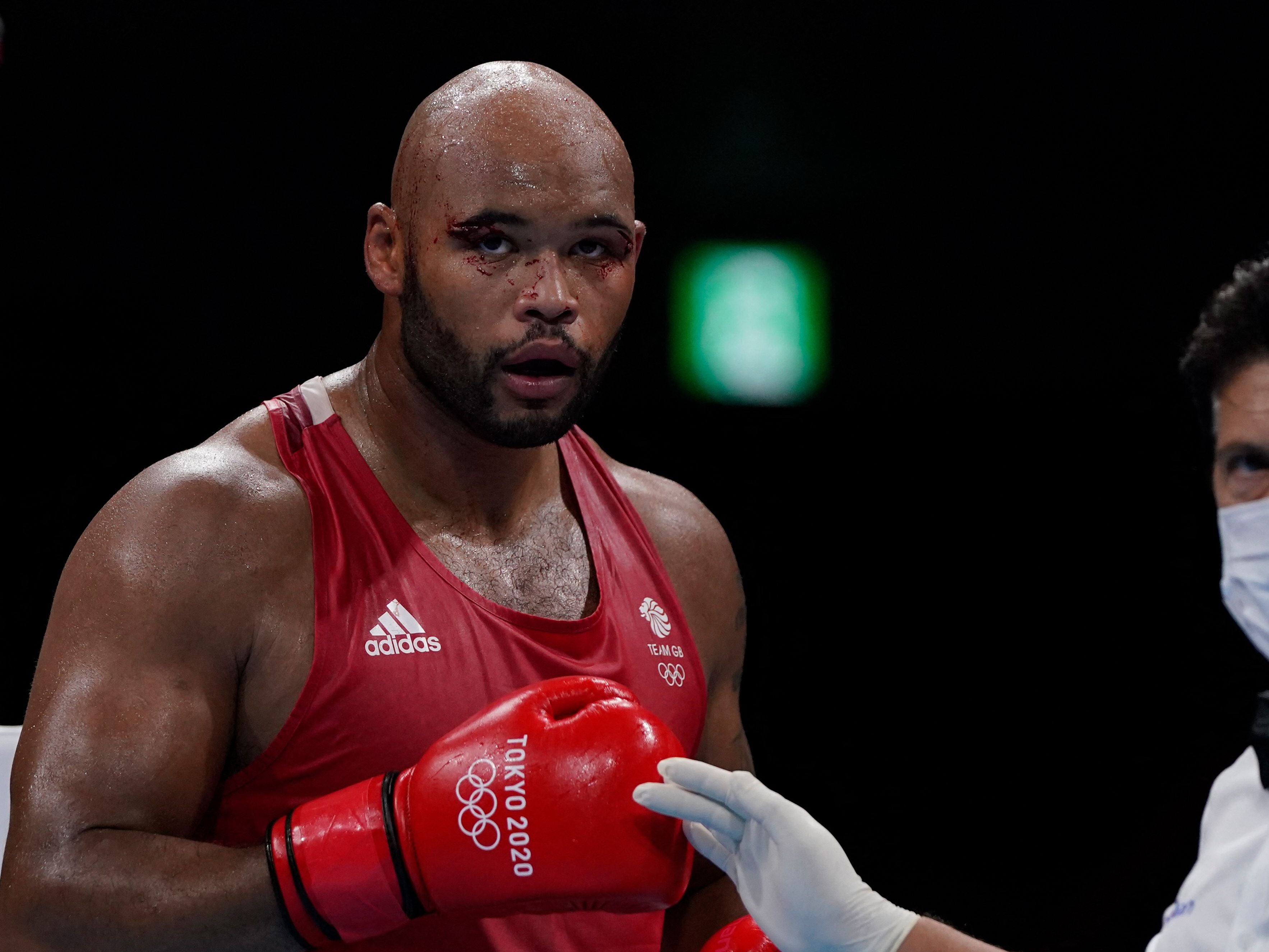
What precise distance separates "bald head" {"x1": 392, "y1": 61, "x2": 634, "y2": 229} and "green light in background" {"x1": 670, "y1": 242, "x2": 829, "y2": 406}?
2.58 metres

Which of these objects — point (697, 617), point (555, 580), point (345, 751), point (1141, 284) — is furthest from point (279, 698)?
point (1141, 284)

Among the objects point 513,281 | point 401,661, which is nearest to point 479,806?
point 401,661

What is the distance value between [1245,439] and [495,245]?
1.08m

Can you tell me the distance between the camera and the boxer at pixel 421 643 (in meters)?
1.79

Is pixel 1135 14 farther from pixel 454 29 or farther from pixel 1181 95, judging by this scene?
pixel 454 29

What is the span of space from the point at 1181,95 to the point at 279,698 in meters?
3.89

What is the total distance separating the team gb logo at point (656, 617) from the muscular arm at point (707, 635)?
0.07 metres

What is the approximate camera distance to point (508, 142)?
2135 mm

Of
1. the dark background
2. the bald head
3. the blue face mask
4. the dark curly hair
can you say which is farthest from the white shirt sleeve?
the dark background

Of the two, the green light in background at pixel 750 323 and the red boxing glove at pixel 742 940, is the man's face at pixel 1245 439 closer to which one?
the red boxing glove at pixel 742 940

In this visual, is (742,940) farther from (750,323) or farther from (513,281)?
(750,323)

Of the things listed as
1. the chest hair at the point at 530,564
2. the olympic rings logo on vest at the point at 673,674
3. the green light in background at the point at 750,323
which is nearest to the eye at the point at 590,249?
the chest hair at the point at 530,564

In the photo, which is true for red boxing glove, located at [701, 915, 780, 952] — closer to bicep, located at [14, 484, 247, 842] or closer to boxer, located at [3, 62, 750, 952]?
boxer, located at [3, 62, 750, 952]

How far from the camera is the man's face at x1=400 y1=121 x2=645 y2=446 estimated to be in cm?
211
